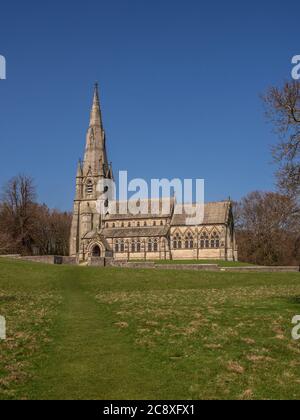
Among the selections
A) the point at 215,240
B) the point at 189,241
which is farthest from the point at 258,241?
the point at 189,241

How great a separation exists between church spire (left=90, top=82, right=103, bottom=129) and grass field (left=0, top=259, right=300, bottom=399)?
69390mm

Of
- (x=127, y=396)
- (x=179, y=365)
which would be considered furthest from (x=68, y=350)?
(x=127, y=396)

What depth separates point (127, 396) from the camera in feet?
29.9

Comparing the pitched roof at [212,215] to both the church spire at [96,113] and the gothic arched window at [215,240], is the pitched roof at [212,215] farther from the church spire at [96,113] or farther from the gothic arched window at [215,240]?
the church spire at [96,113]

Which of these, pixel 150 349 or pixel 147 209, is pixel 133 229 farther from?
pixel 150 349

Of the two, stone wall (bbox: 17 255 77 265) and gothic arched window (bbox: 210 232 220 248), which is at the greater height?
gothic arched window (bbox: 210 232 220 248)

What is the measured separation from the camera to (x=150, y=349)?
12945mm

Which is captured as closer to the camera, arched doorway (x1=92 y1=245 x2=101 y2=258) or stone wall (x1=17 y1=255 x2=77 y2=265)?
stone wall (x1=17 y1=255 x2=77 y2=265)

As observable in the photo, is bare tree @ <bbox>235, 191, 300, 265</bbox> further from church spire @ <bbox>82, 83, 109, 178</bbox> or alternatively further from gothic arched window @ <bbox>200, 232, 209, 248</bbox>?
church spire @ <bbox>82, 83, 109, 178</bbox>

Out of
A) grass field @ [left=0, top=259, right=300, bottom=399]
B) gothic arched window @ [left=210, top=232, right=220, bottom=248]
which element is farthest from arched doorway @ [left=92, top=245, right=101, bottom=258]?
grass field @ [left=0, top=259, right=300, bottom=399]

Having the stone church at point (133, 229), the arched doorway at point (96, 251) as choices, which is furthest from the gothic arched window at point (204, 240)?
the arched doorway at point (96, 251)

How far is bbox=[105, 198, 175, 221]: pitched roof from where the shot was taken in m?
86.6

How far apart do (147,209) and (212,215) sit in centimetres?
1316
